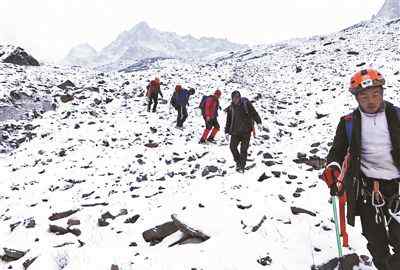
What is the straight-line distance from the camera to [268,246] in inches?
261

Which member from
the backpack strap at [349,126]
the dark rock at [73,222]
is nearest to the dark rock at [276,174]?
the dark rock at [73,222]

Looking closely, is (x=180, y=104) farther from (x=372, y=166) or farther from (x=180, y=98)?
Result: (x=372, y=166)

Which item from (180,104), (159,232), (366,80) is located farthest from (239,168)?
(180,104)

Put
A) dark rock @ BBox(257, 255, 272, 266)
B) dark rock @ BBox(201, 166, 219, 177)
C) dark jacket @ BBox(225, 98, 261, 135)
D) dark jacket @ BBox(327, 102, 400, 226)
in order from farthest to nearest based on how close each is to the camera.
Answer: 1. dark rock @ BBox(201, 166, 219, 177)
2. dark jacket @ BBox(225, 98, 261, 135)
3. dark rock @ BBox(257, 255, 272, 266)
4. dark jacket @ BBox(327, 102, 400, 226)

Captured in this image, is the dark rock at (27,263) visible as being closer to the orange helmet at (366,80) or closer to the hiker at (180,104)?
the orange helmet at (366,80)

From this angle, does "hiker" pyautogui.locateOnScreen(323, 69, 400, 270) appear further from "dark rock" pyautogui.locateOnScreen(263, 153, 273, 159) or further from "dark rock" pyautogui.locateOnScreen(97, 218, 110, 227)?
"dark rock" pyautogui.locateOnScreen(263, 153, 273, 159)

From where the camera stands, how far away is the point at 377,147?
15.3ft

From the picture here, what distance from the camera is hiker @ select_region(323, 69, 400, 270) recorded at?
15.1 feet

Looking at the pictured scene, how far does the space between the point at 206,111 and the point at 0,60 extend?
85.4 ft

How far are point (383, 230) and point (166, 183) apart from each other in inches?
310

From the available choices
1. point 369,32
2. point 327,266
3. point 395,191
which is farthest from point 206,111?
point 369,32

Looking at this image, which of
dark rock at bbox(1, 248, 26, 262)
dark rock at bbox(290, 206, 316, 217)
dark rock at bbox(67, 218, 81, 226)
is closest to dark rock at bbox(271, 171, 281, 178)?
dark rock at bbox(290, 206, 316, 217)

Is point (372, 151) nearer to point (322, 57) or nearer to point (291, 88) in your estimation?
point (291, 88)

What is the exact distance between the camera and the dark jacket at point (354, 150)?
453cm
